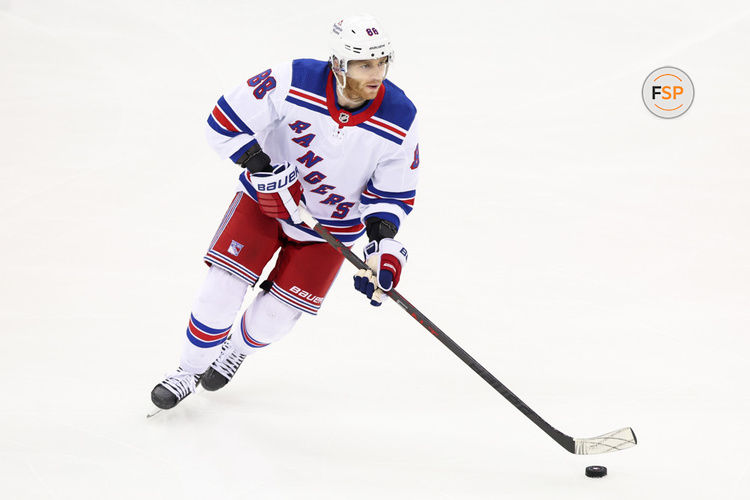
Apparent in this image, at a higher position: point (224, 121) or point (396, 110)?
point (396, 110)

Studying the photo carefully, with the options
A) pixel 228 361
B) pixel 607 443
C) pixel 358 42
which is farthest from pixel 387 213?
pixel 607 443

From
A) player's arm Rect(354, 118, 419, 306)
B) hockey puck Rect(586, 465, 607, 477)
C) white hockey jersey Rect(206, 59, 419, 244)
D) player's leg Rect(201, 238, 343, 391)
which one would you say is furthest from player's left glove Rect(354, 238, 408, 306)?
hockey puck Rect(586, 465, 607, 477)

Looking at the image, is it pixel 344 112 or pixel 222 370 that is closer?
pixel 344 112

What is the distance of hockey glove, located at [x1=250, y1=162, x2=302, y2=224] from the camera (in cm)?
307

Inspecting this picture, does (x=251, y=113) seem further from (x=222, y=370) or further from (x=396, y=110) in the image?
(x=222, y=370)

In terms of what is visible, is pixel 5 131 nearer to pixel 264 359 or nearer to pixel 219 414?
pixel 264 359

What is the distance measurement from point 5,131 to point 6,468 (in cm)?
312

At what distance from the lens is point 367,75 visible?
298 cm

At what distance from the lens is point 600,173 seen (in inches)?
215

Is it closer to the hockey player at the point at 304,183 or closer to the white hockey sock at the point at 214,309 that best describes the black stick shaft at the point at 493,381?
the hockey player at the point at 304,183

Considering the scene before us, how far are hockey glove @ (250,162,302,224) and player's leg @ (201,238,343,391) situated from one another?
0.19 metres

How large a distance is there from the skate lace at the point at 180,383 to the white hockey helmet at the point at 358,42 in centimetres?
123
